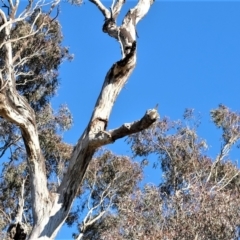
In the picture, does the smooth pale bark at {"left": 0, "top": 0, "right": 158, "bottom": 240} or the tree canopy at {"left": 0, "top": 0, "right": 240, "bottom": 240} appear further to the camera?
the tree canopy at {"left": 0, "top": 0, "right": 240, "bottom": 240}

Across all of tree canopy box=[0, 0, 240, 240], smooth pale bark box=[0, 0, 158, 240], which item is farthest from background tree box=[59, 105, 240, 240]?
smooth pale bark box=[0, 0, 158, 240]

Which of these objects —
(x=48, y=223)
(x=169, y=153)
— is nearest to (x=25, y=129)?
(x=48, y=223)

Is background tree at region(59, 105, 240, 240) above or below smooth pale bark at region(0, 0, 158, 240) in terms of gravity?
above

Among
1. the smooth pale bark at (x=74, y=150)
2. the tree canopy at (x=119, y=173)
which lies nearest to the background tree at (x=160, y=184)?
the tree canopy at (x=119, y=173)

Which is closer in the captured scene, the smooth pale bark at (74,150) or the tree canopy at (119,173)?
the smooth pale bark at (74,150)

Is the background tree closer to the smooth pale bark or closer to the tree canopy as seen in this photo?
the tree canopy

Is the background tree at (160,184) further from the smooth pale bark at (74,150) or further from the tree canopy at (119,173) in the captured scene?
the smooth pale bark at (74,150)

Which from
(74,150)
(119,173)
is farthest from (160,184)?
(74,150)

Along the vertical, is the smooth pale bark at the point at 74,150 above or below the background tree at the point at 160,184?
below

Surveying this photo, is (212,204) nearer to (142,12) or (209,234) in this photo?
(209,234)

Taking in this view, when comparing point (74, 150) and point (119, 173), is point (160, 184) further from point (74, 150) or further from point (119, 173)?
point (74, 150)

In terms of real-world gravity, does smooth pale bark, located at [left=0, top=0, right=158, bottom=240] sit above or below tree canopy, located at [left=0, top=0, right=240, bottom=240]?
below

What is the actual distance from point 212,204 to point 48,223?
6082 millimetres

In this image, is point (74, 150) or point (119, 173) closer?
point (74, 150)
